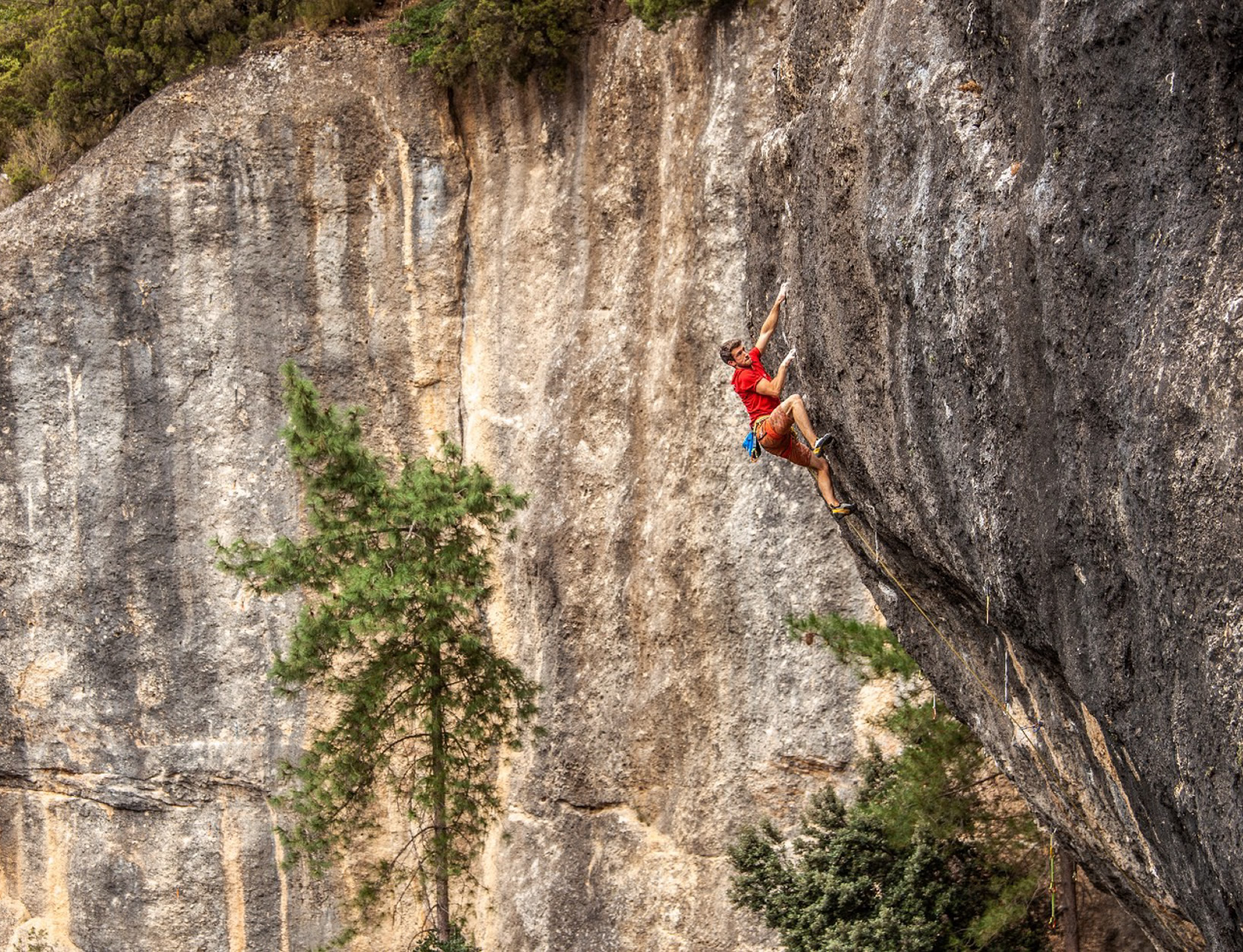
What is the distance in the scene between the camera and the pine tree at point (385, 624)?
1354cm

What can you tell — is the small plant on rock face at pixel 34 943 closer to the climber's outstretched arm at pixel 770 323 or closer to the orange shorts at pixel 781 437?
the orange shorts at pixel 781 437

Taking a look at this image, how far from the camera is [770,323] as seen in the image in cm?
953

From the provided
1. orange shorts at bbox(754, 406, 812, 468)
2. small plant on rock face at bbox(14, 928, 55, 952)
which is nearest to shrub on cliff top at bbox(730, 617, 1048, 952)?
orange shorts at bbox(754, 406, 812, 468)

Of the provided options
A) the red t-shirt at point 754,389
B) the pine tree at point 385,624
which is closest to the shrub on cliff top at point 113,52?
the pine tree at point 385,624

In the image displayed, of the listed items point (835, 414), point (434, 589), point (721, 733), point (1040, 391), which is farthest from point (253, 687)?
point (1040, 391)

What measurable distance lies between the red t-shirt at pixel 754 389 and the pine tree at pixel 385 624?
4669 millimetres

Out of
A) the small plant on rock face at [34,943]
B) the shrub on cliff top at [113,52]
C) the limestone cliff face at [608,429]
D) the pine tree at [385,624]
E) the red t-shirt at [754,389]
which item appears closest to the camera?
the limestone cliff face at [608,429]

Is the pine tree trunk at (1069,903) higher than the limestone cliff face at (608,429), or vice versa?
the limestone cliff face at (608,429)

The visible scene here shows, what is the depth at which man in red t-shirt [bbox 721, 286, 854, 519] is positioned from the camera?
938 cm

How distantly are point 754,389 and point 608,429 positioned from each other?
6238 mm

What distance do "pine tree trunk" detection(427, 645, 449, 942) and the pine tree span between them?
0.6 inches

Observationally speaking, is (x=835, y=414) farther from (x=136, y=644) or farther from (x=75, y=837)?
(x=75, y=837)

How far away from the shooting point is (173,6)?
58.9 feet

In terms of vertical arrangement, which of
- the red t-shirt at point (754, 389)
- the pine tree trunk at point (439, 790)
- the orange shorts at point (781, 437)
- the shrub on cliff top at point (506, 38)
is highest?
the shrub on cliff top at point (506, 38)
